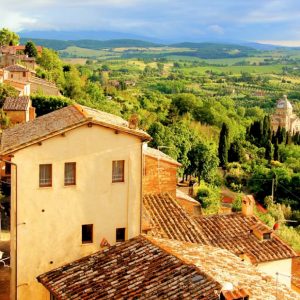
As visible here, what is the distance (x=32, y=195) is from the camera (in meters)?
16.3

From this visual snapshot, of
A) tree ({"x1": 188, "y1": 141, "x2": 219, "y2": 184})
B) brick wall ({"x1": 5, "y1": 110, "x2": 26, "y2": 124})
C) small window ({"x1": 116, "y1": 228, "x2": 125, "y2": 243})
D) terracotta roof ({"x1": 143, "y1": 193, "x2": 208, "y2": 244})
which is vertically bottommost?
tree ({"x1": 188, "y1": 141, "x2": 219, "y2": 184})

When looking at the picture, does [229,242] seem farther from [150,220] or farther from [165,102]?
[165,102]

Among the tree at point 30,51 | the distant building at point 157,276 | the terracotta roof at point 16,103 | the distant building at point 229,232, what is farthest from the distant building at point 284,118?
the distant building at point 157,276

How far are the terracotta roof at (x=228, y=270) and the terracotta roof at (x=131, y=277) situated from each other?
341 millimetres

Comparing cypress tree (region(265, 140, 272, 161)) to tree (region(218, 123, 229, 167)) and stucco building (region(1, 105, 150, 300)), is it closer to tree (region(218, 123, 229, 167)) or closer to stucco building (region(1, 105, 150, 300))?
tree (region(218, 123, 229, 167))

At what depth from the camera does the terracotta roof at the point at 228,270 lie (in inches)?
562

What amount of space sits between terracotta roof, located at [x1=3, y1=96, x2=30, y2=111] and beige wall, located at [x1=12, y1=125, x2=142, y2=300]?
2613 cm

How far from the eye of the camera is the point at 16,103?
1673 inches

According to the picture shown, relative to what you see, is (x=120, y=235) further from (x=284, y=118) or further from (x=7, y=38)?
(x=284, y=118)

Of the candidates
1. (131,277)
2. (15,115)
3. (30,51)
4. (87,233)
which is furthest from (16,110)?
(30,51)

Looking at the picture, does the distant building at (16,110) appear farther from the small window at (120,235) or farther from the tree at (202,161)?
the small window at (120,235)

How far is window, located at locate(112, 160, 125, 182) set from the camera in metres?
17.2

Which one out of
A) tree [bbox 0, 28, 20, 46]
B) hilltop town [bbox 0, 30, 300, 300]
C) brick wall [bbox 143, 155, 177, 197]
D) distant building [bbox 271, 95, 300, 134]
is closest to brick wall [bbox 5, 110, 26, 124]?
hilltop town [bbox 0, 30, 300, 300]

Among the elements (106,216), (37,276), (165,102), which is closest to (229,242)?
(106,216)
